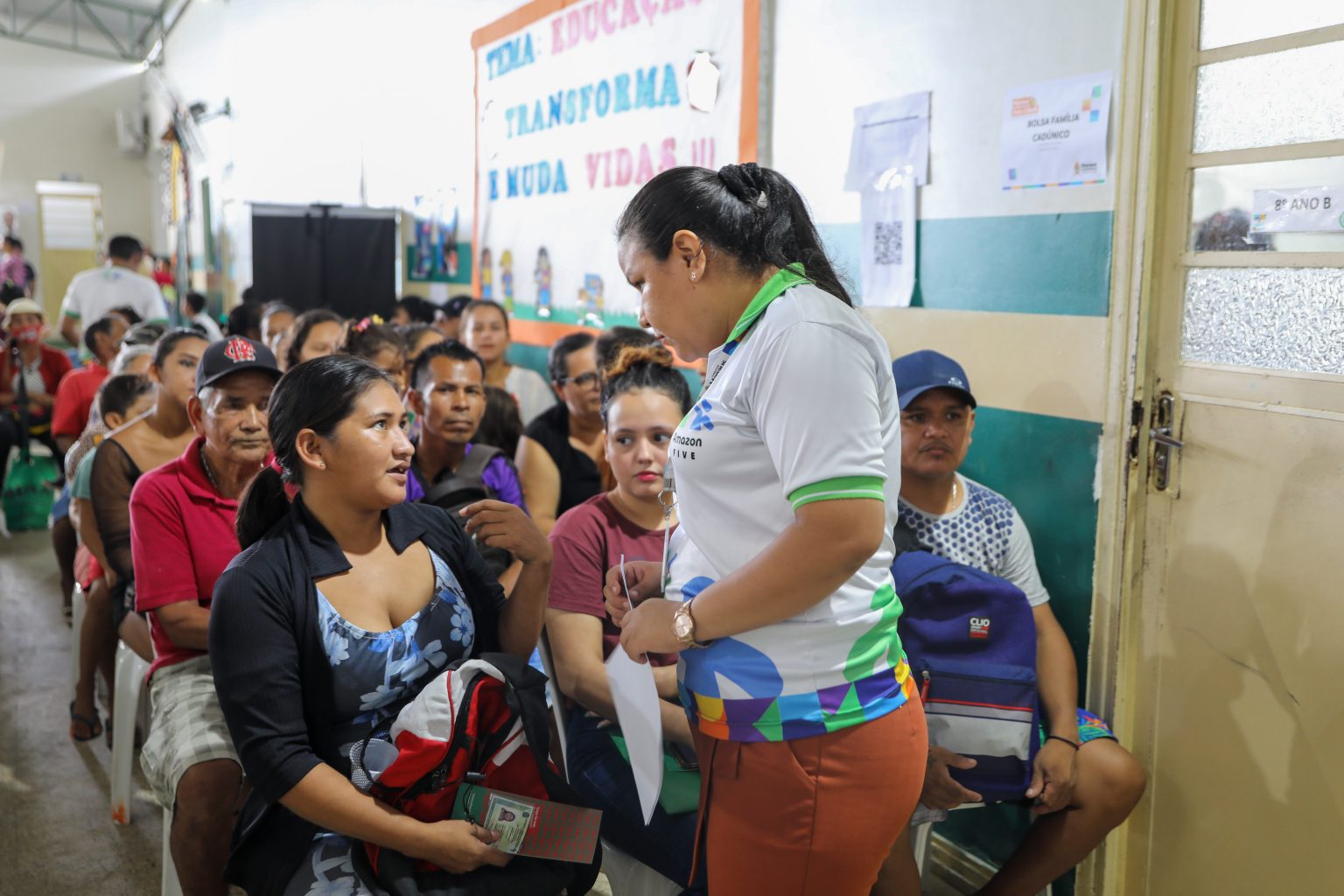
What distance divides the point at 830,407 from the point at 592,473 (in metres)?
1.98

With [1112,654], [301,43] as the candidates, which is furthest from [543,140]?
[301,43]

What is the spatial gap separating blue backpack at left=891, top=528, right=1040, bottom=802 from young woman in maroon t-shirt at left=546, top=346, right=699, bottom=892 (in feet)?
1.40

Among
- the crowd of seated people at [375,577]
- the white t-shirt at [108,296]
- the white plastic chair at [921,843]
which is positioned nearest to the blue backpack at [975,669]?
the crowd of seated people at [375,577]

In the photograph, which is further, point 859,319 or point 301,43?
point 301,43

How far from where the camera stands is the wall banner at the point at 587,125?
332 cm

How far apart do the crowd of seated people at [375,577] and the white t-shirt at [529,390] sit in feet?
4.99

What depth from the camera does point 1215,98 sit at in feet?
6.48

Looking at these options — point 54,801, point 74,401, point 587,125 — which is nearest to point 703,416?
point 54,801

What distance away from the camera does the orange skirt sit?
1186 millimetres

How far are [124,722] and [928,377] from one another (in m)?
2.07

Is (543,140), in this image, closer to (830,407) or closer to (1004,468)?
(1004,468)

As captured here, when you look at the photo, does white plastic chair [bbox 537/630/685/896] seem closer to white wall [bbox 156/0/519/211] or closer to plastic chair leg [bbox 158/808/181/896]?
plastic chair leg [bbox 158/808/181/896]

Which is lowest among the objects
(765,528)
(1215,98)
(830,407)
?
(765,528)

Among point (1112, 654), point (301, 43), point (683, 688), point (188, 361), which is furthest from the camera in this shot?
point (301, 43)
